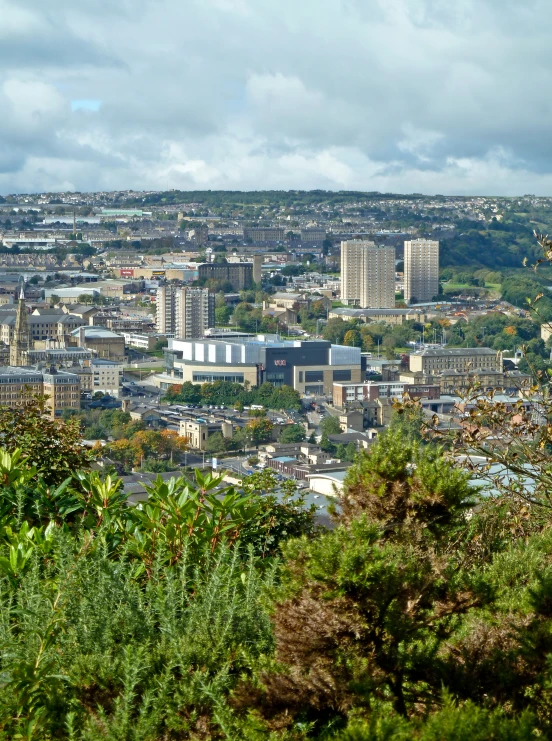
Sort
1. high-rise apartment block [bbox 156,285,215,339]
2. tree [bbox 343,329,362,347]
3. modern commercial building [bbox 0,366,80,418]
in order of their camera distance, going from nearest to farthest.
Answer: modern commercial building [bbox 0,366,80,418] → tree [bbox 343,329,362,347] → high-rise apartment block [bbox 156,285,215,339]

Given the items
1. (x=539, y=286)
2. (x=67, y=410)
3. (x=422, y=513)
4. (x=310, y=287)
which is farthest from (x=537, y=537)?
(x=310, y=287)

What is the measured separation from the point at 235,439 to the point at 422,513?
20691mm

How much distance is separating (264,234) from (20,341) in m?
41.4

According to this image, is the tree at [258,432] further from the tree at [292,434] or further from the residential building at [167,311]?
the residential building at [167,311]

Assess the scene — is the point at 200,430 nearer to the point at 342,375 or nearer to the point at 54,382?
the point at 54,382

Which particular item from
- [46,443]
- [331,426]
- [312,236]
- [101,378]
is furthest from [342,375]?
[312,236]

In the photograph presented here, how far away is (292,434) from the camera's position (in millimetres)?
23703

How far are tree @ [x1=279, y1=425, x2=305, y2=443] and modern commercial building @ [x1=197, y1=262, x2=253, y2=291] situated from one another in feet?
88.0

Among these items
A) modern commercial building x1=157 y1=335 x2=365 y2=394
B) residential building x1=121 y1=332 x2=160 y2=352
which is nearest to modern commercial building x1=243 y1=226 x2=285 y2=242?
residential building x1=121 y1=332 x2=160 y2=352

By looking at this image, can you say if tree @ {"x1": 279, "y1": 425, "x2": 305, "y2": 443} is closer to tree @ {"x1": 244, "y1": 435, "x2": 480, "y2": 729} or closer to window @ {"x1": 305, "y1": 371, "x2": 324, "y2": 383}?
window @ {"x1": 305, "y1": 371, "x2": 324, "y2": 383}

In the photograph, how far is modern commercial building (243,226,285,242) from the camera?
7175cm

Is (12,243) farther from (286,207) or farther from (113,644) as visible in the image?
(113,644)

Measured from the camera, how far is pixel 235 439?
23188 mm

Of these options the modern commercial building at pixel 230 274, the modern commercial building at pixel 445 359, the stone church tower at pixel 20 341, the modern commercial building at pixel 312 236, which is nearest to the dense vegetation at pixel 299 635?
the modern commercial building at pixel 445 359
